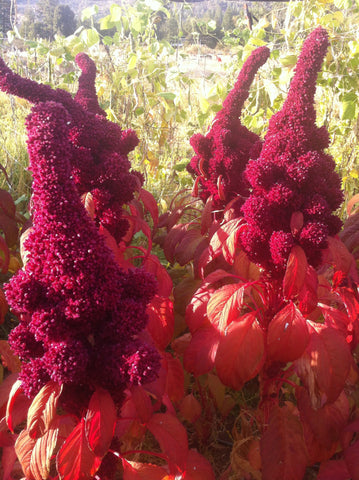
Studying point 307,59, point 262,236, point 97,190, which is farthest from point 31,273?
point 307,59

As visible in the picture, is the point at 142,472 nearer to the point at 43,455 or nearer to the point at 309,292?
the point at 43,455

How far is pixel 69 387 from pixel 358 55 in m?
2.24

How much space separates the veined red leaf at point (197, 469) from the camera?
1.06m

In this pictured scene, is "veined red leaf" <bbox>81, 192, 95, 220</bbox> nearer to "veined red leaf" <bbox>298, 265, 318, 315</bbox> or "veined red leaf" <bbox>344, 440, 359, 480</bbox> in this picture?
"veined red leaf" <bbox>298, 265, 318, 315</bbox>

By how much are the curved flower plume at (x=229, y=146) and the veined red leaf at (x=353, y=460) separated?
2.88ft

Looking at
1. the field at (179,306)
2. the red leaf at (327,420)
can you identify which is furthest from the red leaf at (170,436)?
the red leaf at (327,420)

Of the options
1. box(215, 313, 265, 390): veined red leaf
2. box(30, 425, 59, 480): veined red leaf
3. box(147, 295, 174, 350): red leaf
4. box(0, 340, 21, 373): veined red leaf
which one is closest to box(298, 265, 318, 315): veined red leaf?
box(215, 313, 265, 390): veined red leaf

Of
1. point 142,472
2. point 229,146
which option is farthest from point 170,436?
point 229,146

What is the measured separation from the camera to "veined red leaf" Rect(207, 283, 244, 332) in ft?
3.40

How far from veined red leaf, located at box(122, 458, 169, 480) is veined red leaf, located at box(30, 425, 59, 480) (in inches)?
7.5

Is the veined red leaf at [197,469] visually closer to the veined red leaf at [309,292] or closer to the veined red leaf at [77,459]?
the veined red leaf at [77,459]

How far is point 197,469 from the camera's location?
3.52 ft

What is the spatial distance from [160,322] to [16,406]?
15.9 inches

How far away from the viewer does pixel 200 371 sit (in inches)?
44.9
